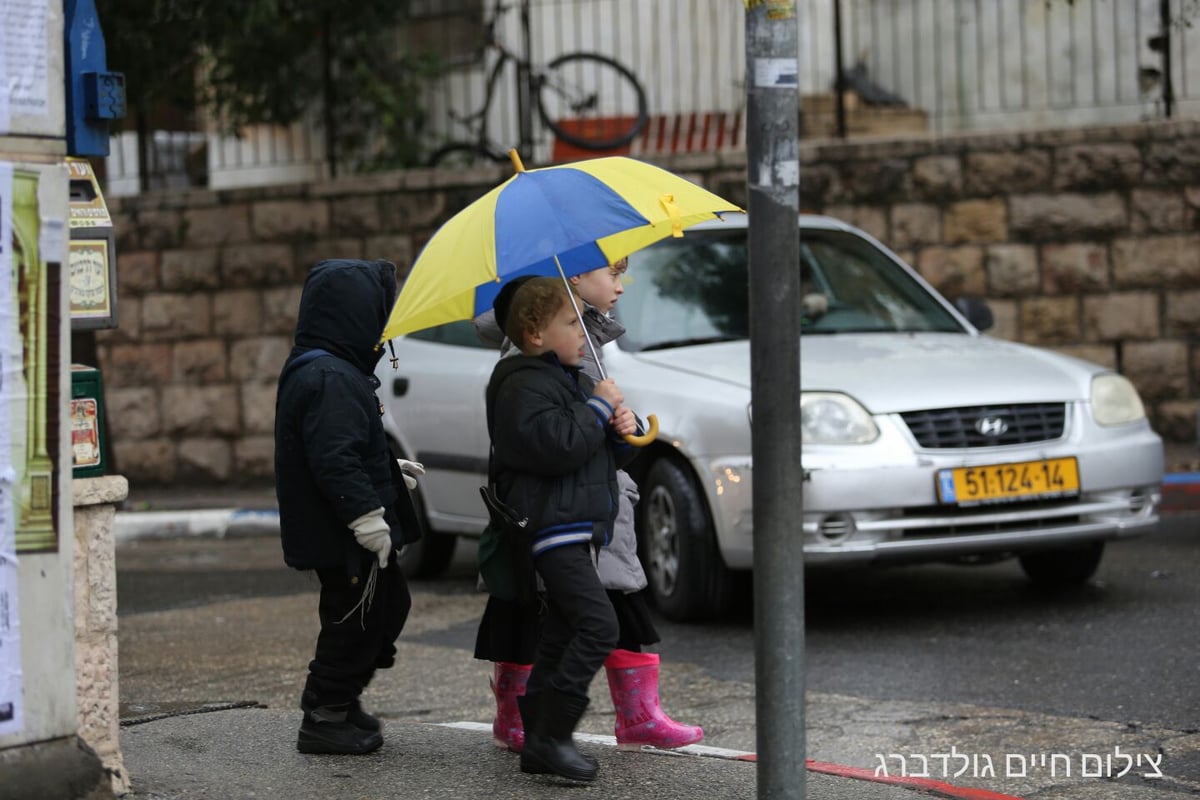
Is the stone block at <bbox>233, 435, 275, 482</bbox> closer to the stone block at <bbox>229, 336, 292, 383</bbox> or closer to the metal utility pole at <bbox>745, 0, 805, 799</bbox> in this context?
the stone block at <bbox>229, 336, 292, 383</bbox>

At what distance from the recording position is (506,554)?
457 cm

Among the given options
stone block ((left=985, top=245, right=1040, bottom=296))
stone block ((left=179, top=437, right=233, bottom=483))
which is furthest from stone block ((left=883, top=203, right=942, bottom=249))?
stone block ((left=179, top=437, right=233, bottom=483))

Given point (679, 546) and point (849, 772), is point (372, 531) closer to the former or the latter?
point (849, 772)

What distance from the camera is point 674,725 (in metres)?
4.77

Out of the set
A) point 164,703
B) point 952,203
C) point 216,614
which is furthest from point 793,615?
point 952,203

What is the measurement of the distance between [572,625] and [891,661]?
2300 millimetres

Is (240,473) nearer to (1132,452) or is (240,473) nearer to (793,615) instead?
(1132,452)

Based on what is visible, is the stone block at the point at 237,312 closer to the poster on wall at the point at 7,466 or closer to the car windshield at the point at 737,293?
the car windshield at the point at 737,293

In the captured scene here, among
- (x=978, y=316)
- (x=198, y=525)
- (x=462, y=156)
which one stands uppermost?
(x=462, y=156)

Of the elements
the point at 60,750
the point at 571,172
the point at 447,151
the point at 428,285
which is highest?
the point at 447,151

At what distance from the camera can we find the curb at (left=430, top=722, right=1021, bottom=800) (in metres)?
4.40

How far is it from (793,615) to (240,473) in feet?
34.3

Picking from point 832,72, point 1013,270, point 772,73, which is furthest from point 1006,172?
point 772,73

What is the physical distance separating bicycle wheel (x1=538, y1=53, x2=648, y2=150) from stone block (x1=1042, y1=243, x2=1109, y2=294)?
331cm
